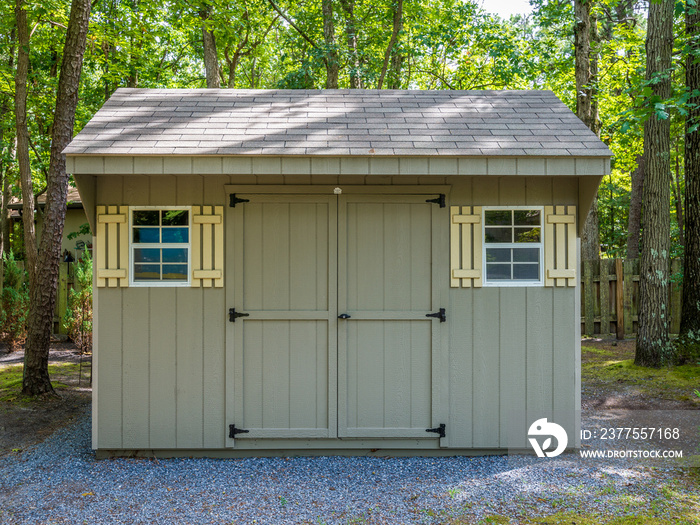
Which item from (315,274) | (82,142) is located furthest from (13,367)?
(315,274)

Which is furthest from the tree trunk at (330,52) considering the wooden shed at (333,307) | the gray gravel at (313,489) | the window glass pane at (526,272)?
the gray gravel at (313,489)

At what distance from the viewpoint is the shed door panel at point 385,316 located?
13.6 feet

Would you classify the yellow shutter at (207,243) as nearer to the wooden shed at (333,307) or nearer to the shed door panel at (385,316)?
Result: the wooden shed at (333,307)

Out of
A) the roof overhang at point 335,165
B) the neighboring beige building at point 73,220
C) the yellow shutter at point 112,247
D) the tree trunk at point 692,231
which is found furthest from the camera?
the neighboring beige building at point 73,220

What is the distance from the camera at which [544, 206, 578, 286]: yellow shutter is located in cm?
410

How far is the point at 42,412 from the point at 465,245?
14.9 feet

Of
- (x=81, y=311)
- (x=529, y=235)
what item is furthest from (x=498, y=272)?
(x=81, y=311)

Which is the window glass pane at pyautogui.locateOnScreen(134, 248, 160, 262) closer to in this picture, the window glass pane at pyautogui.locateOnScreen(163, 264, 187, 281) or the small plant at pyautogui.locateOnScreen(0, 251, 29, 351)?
the window glass pane at pyautogui.locateOnScreen(163, 264, 187, 281)

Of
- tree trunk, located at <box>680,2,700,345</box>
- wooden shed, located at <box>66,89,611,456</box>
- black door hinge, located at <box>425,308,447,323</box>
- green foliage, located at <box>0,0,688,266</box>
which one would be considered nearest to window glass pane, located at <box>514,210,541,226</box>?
wooden shed, located at <box>66,89,611,456</box>

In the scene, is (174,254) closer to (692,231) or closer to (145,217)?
(145,217)

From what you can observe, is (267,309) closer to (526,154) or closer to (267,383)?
(267,383)

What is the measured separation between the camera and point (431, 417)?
4.13 metres

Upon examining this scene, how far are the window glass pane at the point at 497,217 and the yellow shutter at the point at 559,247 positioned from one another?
29 centimetres

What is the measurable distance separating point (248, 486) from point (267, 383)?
31.3 inches
